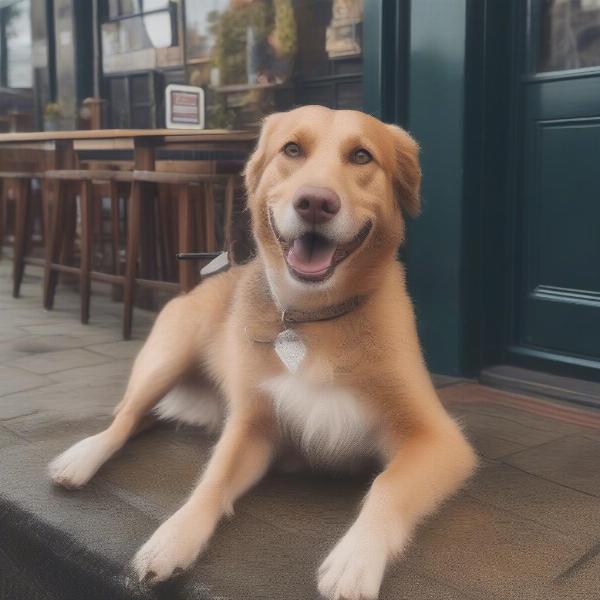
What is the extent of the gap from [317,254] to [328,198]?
21 centimetres

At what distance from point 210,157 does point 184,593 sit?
15.3 ft

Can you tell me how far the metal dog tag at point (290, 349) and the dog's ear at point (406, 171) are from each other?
53 cm

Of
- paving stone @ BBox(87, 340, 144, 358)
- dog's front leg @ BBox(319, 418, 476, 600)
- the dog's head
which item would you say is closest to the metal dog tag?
the dog's head

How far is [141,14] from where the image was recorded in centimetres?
792

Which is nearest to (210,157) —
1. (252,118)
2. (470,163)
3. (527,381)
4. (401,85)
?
(252,118)

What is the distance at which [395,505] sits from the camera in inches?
76.2

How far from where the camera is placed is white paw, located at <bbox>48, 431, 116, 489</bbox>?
2.40 m

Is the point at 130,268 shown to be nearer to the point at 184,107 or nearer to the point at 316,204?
the point at 184,107

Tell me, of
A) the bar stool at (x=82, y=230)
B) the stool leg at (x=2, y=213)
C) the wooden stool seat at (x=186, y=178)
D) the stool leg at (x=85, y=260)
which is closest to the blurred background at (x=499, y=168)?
the wooden stool seat at (x=186, y=178)

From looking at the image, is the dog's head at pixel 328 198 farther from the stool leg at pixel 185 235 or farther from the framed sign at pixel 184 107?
the framed sign at pixel 184 107

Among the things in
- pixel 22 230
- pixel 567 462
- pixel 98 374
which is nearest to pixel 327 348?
pixel 567 462

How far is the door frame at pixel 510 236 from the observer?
3.53m

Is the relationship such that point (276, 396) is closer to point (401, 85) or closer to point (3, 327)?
point (401, 85)

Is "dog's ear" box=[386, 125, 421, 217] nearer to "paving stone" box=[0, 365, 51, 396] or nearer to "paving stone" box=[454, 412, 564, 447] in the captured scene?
"paving stone" box=[454, 412, 564, 447]
